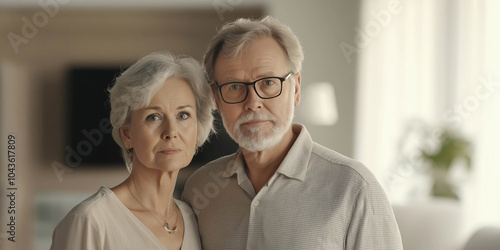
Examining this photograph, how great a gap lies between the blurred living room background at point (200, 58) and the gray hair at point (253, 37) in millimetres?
2692

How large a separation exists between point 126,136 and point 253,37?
0.50 meters

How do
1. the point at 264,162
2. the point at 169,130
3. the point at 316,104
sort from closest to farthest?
the point at 169,130
the point at 264,162
the point at 316,104

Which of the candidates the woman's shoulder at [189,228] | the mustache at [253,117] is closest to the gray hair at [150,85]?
the mustache at [253,117]

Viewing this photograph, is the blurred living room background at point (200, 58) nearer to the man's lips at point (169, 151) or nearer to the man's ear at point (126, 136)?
the man's ear at point (126, 136)

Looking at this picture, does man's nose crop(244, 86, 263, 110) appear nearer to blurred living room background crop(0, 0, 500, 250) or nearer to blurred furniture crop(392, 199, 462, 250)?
blurred furniture crop(392, 199, 462, 250)

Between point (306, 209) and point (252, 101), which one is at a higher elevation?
point (252, 101)

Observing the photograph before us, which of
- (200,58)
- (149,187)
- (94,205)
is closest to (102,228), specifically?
(94,205)

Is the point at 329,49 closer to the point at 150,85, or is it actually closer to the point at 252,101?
the point at 252,101

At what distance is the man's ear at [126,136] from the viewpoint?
5.41 ft

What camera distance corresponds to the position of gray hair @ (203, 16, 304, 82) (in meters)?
1.66

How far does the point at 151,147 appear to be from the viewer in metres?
1.59

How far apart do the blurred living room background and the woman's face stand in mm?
2693

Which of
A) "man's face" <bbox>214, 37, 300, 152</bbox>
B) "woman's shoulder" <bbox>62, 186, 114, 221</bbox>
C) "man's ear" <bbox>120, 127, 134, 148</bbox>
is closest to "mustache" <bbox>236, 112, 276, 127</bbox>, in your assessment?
"man's face" <bbox>214, 37, 300, 152</bbox>

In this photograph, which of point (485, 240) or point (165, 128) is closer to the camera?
point (165, 128)
